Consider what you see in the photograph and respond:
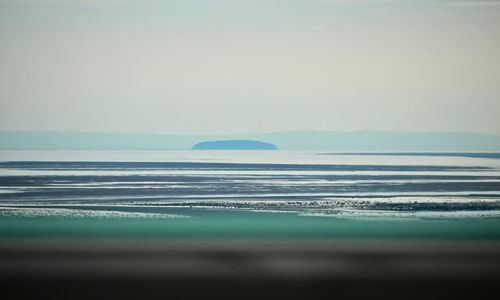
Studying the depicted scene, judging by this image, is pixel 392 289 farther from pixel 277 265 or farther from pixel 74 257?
pixel 74 257

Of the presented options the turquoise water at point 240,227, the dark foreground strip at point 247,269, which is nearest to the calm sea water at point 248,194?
the turquoise water at point 240,227

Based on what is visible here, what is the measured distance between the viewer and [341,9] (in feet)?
20.4

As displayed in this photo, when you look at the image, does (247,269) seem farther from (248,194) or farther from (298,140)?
(298,140)

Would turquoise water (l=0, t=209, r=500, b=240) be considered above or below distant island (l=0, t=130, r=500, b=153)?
below

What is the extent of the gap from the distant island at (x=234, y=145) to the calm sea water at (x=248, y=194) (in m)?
0.04

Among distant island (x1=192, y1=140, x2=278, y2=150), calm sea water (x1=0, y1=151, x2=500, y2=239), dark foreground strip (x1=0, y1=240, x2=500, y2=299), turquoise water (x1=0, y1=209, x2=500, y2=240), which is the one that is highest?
distant island (x1=192, y1=140, x2=278, y2=150)

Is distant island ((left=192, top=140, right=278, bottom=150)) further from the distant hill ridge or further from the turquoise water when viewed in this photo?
the turquoise water

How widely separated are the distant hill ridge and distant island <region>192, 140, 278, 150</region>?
0.10ft

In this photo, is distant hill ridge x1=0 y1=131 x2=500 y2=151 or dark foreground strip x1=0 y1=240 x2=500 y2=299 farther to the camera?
distant hill ridge x1=0 y1=131 x2=500 y2=151

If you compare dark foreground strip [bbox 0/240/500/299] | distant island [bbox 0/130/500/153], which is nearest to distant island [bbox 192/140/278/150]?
distant island [bbox 0/130/500/153]

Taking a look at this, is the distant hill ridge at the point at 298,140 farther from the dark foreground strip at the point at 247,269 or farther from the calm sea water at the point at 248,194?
the dark foreground strip at the point at 247,269

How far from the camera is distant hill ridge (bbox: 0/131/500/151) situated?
618cm

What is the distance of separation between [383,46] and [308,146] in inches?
36.9

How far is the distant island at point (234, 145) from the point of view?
20.3 ft
